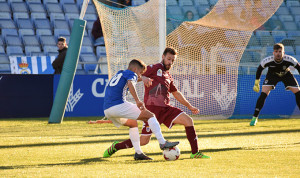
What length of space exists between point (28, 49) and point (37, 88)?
367 cm

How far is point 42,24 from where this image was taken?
19703mm

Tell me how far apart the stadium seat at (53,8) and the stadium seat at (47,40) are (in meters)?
1.58

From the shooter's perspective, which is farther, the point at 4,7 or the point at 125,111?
the point at 4,7

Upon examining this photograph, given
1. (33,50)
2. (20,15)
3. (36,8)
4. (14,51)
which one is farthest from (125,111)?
(36,8)

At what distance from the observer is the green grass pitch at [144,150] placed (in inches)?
225

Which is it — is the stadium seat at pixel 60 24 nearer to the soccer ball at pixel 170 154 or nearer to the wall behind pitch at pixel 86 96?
the wall behind pitch at pixel 86 96

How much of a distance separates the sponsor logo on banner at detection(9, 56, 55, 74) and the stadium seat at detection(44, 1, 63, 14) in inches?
159

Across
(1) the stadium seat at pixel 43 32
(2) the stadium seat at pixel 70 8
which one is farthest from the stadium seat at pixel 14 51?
(2) the stadium seat at pixel 70 8

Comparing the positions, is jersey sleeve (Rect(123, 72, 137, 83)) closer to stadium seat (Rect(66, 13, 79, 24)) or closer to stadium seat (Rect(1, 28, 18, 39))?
stadium seat (Rect(1, 28, 18, 39))

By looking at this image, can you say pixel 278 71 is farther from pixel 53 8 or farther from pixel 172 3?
pixel 53 8

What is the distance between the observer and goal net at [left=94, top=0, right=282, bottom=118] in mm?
13273

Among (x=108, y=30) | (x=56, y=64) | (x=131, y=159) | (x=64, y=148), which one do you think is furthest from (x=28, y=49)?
(x=131, y=159)

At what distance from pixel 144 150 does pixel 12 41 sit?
11772mm

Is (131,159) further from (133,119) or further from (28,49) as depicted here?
(28,49)
